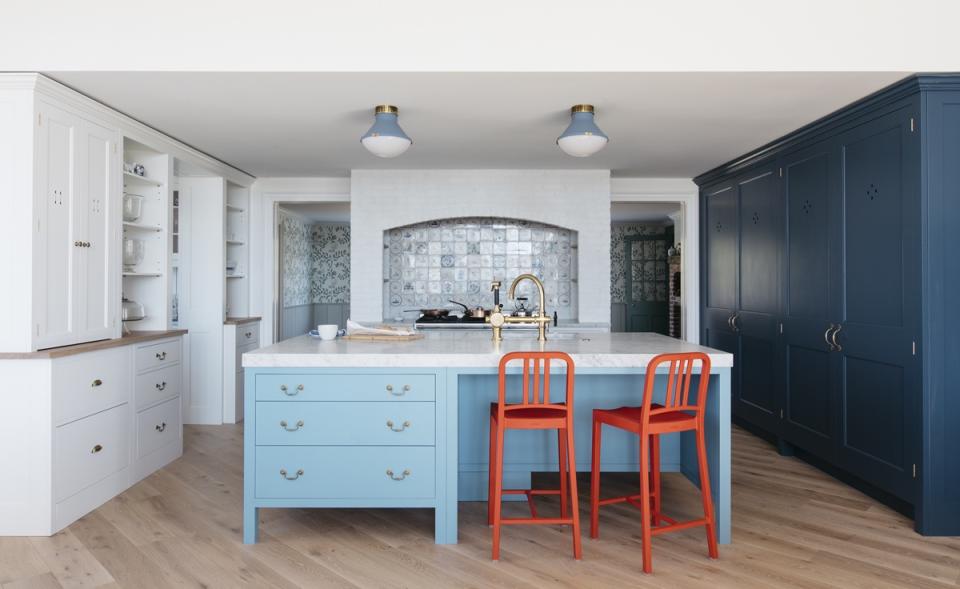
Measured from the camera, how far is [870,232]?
11.7 ft

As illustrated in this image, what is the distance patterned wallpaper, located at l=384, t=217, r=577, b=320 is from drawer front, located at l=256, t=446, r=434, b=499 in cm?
345

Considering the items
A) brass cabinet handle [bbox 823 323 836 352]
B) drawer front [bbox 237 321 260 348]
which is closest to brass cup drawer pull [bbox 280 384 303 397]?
drawer front [bbox 237 321 260 348]

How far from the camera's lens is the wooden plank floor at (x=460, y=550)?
2664 millimetres

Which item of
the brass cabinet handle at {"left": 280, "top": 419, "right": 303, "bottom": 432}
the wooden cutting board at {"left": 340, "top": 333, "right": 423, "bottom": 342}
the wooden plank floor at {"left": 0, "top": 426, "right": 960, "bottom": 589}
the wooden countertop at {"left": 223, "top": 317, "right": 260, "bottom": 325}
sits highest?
the wooden countertop at {"left": 223, "top": 317, "right": 260, "bottom": 325}

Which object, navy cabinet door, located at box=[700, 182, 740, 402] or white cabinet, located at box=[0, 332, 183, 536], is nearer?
white cabinet, located at box=[0, 332, 183, 536]

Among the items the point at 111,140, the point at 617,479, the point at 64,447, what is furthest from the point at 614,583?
the point at 111,140

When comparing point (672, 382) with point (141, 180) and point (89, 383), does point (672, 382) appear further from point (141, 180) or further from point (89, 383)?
point (141, 180)

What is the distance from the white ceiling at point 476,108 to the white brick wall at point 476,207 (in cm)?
70

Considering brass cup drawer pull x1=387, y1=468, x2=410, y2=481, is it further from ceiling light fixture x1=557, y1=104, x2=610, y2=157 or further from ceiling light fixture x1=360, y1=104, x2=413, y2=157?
ceiling light fixture x1=557, y1=104, x2=610, y2=157

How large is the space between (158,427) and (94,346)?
3.22ft

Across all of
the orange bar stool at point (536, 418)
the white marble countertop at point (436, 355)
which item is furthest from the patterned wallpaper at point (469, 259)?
the orange bar stool at point (536, 418)

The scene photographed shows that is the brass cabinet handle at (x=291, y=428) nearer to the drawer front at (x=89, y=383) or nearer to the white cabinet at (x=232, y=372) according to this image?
the drawer front at (x=89, y=383)

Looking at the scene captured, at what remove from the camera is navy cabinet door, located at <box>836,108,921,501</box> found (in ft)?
10.6

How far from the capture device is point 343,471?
3.01 m
